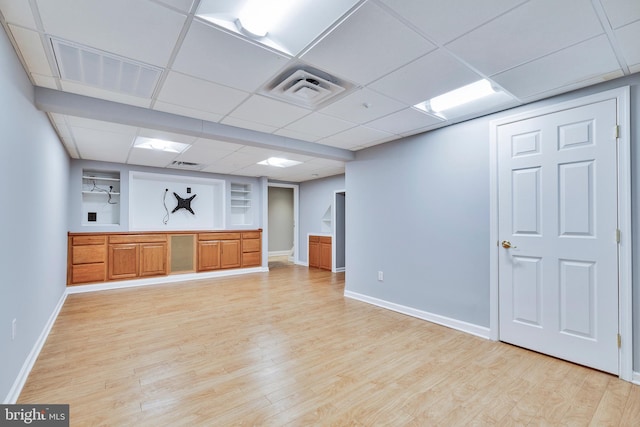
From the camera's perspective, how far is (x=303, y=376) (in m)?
2.27

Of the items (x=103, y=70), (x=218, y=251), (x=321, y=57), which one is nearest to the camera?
(x=321, y=57)

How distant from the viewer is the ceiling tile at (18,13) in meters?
1.49

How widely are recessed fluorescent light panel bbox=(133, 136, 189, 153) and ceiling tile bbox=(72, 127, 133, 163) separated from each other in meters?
0.13

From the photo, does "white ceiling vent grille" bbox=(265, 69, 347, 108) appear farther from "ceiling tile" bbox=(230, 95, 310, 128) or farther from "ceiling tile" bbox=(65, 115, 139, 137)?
"ceiling tile" bbox=(65, 115, 139, 137)

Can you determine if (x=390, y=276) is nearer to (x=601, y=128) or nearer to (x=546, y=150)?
(x=546, y=150)

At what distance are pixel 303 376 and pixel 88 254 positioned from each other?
481cm

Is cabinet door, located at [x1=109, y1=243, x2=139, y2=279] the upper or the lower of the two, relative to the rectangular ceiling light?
lower

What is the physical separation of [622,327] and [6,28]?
462 cm

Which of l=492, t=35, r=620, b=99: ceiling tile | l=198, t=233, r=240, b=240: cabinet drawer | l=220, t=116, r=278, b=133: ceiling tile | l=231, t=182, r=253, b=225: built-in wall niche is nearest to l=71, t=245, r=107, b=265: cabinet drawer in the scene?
l=198, t=233, r=240, b=240: cabinet drawer

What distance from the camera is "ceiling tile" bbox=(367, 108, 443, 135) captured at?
302 centimetres

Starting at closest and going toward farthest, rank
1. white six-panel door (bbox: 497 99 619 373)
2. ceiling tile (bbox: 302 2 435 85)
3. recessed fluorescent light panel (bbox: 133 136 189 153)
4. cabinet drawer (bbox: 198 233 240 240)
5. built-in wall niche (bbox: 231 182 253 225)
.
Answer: ceiling tile (bbox: 302 2 435 85) → white six-panel door (bbox: 497 99 619 373) → recessed fluorescent light panel (bbox: 133 136 189 153) → cabinet drawer (bbox: 198 233 240 240) → built-in wall niche (bbox: 231 182 253 225)

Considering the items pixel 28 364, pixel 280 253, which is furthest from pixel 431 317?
pixel 280 253

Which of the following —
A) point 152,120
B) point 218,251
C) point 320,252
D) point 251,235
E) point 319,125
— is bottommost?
point 320,252

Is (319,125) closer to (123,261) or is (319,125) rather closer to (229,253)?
(229,253)
